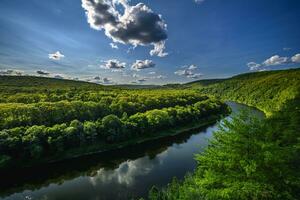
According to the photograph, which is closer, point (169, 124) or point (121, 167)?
point (121, 167)

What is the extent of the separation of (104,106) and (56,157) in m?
27.5

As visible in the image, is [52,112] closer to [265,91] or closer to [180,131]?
[180,131]

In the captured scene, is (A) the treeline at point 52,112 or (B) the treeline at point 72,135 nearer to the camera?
(B) the treeline at point 72,135

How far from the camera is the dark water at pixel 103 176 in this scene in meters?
32.1

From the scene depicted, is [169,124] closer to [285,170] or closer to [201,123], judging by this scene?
[201,123]

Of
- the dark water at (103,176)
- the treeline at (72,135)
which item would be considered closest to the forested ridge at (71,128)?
the treeline at (72,135)

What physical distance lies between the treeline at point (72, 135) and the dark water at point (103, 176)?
3.07 m

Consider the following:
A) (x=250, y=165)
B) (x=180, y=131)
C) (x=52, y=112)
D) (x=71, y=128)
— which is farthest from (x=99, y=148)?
(x=250, y=165)

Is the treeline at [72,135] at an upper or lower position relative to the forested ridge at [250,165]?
lower

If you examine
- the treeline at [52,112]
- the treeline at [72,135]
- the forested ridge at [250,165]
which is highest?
the forested ridge at [250,165]

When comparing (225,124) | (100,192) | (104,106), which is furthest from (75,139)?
(225,124)

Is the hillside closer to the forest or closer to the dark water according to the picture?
the forest

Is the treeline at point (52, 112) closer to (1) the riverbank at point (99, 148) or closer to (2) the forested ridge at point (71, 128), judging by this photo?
(2) the forested ridge at point (71, 128)

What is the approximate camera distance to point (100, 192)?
31719 mm
